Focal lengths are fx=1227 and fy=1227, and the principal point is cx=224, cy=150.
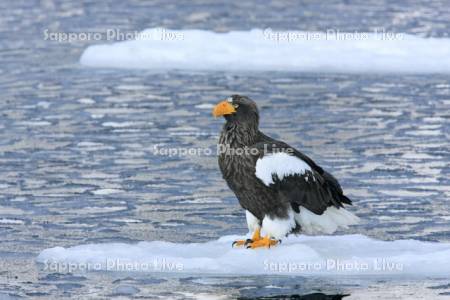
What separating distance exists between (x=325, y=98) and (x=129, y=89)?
10.2 feet

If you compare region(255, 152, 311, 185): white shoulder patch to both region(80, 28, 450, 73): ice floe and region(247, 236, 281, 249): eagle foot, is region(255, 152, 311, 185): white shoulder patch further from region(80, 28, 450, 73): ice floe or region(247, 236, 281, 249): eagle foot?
region(80, 28, 450, 73): ice floe

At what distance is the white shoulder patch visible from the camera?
9402 millimetres

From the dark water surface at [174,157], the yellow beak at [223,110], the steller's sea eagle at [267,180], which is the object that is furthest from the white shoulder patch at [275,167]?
the dark water surface at [174,157]

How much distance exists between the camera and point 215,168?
13.9 meters

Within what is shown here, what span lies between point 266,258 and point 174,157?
199 inches

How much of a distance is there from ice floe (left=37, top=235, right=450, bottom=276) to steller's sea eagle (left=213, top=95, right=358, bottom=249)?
20 centimetres

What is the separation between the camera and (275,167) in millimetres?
9398

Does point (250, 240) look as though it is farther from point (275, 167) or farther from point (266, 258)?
point (275, 167)

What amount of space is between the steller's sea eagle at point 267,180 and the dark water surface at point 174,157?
28.5 inches

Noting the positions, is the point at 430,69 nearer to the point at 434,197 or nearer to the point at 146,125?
the point at 146,125

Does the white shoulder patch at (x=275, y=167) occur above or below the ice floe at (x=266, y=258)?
above

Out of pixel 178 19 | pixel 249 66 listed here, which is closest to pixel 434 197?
pixel 249 66

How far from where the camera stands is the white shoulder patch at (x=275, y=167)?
940 cm

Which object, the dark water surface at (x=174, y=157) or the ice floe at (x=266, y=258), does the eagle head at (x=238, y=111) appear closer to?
the ice floe at (x=266, y=258)
